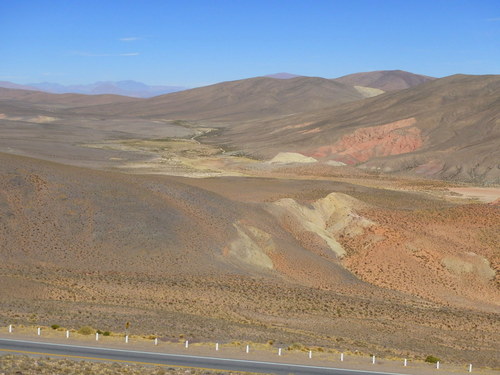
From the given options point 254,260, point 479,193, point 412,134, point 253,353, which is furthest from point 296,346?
point 412,134

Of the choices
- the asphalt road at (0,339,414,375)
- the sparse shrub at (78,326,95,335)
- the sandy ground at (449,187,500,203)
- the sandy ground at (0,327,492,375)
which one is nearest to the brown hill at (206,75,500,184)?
the sandy ground at (449,187,500,203)

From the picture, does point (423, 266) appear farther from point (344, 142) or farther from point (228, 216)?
point (344, 142)

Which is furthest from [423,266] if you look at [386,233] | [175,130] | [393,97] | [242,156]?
[175,130]

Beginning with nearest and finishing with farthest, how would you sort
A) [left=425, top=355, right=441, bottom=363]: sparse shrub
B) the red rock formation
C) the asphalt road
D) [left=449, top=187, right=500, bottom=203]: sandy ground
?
the asphalt road < [left=425, top=355, right=441, bottom=363]: sparse shrub < [left=449, top=187, right=500, bottom=203]: sandy ground < the red rock formation

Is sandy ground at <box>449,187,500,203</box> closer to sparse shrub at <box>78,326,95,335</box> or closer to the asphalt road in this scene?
the asphalt road

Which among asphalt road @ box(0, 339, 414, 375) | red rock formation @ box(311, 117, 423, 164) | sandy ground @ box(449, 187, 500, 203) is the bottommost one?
asphalt road @ box(0, 339, 414, 375)

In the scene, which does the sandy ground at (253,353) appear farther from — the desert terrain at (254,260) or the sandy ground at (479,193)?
the sandy ground at (479,193)

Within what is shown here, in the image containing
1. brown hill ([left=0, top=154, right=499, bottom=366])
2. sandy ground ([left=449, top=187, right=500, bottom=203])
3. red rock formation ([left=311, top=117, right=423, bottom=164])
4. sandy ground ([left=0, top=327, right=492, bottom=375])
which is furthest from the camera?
red rock formation ([left=311, top=117, right=423, bottom=164])
